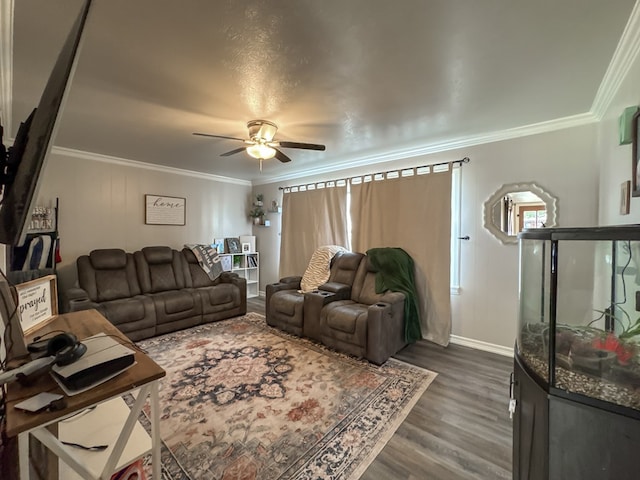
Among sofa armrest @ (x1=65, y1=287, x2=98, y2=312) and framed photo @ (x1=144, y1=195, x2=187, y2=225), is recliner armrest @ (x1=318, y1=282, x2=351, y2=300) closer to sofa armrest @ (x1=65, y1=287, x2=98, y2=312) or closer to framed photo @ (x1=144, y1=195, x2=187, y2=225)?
sofa armrest @ (x1=65, y1=287, x2=98, y2=312)

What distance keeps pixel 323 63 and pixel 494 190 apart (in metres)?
2.33

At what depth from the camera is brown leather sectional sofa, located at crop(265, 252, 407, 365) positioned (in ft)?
8.78

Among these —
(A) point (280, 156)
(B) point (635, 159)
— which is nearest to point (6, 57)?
(A) point (280, 156)

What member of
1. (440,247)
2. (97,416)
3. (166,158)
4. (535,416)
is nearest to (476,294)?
(440,247)

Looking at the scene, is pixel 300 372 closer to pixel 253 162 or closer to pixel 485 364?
pixel 485 364

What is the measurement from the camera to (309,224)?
4516 mm

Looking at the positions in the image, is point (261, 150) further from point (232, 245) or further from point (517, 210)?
point (232, 245)

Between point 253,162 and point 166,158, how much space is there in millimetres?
1258

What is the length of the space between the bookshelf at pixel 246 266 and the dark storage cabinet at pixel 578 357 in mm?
4551

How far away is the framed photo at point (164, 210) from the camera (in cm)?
430

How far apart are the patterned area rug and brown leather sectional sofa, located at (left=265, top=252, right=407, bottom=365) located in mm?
168

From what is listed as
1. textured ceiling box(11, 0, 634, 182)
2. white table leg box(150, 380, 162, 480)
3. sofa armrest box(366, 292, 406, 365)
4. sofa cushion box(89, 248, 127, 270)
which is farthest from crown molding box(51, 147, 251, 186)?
sofa armrest box(366, 292, 406, 365)

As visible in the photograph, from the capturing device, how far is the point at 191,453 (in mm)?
1594

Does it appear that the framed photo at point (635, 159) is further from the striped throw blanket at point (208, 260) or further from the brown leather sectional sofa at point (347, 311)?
the striped throw blanket at point (208, 260)
